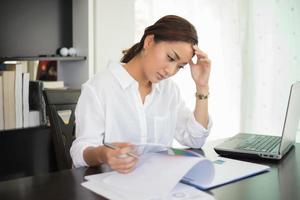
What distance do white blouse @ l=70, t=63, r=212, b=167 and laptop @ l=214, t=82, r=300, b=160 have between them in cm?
12

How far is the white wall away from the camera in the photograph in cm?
197

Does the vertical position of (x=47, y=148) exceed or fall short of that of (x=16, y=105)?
it falls short

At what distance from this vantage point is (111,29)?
203 centimetres

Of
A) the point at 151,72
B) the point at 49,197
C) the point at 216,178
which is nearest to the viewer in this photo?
the point at 49,197

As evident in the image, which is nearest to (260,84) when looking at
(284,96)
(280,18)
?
(284,96)

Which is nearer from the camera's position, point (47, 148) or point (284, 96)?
point (47, 148)

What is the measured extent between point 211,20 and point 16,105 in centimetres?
145

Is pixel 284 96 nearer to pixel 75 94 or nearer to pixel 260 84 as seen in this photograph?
pixel 260 84

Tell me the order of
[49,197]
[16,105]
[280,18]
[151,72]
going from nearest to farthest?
[49,197]
[151,72]
[16,105]
[280,18]

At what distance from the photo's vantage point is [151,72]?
1139mm

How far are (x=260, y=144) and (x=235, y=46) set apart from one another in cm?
140

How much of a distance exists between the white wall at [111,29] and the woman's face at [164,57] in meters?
0.88

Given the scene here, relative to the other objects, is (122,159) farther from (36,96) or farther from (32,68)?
(32,68)

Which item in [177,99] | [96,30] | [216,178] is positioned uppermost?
[96,30]
